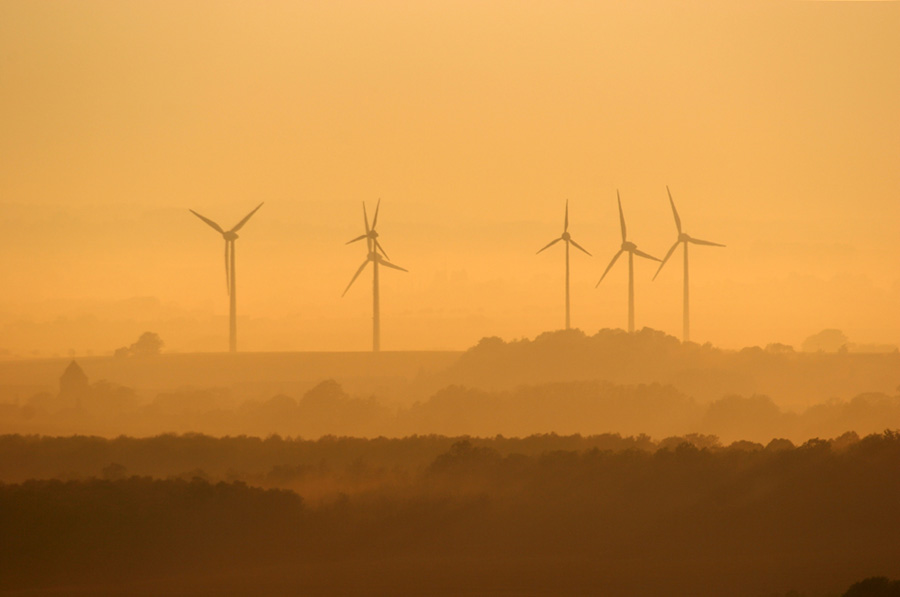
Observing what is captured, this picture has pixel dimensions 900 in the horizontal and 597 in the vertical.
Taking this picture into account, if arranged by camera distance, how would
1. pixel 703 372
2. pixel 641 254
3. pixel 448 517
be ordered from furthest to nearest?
pixel 703 372, pixel 641 254, pixel 448 517

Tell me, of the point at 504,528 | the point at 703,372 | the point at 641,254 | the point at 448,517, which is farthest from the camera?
the point at 703,372

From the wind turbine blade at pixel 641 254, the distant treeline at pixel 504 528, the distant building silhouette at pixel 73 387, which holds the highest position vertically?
the wind turbine blade at pixel 641 254

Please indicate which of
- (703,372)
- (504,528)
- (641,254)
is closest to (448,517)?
(504,528)

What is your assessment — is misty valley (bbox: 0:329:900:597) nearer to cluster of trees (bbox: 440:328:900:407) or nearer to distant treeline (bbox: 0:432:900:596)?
distant treeline (bbox: 0:432:900:596)

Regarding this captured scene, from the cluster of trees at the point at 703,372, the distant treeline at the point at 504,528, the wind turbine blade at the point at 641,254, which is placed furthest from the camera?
the cluster of trees at the point at 703,372

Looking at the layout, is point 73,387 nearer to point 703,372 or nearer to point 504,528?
point 703,372

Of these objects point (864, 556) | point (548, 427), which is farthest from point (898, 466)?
point (548, 427)

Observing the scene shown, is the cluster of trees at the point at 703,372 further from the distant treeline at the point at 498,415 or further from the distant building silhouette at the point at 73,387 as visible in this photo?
the distant building silhouette at the point at 73,387

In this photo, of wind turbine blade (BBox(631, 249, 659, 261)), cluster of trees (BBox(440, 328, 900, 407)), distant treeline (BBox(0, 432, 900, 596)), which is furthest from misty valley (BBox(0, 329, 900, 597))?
cluster of trees (BBox(440, 328, 900, 407))

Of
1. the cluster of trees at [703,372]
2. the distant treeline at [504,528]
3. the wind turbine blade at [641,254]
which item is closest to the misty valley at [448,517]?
the distant treeline at [504,528]
